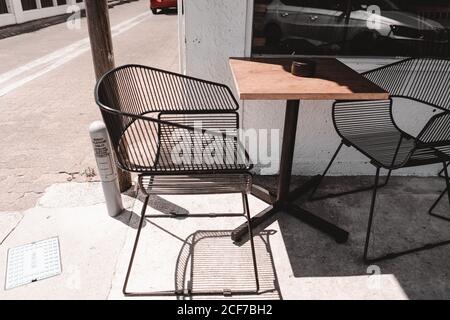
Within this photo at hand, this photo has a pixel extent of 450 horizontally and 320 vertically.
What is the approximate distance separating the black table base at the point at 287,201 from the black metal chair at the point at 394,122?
28 centimetres

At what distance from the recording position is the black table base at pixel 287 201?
103 inches

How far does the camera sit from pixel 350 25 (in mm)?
3252

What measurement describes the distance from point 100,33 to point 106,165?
3.19 feet

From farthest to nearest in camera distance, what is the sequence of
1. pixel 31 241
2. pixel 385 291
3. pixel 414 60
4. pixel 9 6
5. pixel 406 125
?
pixel 9 6, pixel 406 125, pixel 414 60, pixel 31 241, pixel 385 291

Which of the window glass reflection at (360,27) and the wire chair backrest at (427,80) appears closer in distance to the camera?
the wire chair backrest at (427,80)

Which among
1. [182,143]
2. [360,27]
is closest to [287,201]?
[182,143]

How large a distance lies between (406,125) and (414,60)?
61cm

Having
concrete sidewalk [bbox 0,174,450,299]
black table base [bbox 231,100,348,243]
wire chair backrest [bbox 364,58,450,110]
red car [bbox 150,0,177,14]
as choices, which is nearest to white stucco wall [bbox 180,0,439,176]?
wire chair backrest [bbox 364,58,450,110]

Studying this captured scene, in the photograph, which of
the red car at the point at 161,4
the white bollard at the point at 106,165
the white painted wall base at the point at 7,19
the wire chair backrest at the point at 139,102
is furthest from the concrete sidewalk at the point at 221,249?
the red car at the point at 161,4

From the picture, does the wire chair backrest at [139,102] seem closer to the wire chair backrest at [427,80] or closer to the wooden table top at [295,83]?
the wooden table top at [295,83]

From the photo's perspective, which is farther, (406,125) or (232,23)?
(406,125)

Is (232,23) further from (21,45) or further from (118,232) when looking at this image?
(21,45)

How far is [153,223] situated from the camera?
2.85m

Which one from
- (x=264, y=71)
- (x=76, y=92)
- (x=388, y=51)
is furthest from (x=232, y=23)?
(x=76, y=92)
